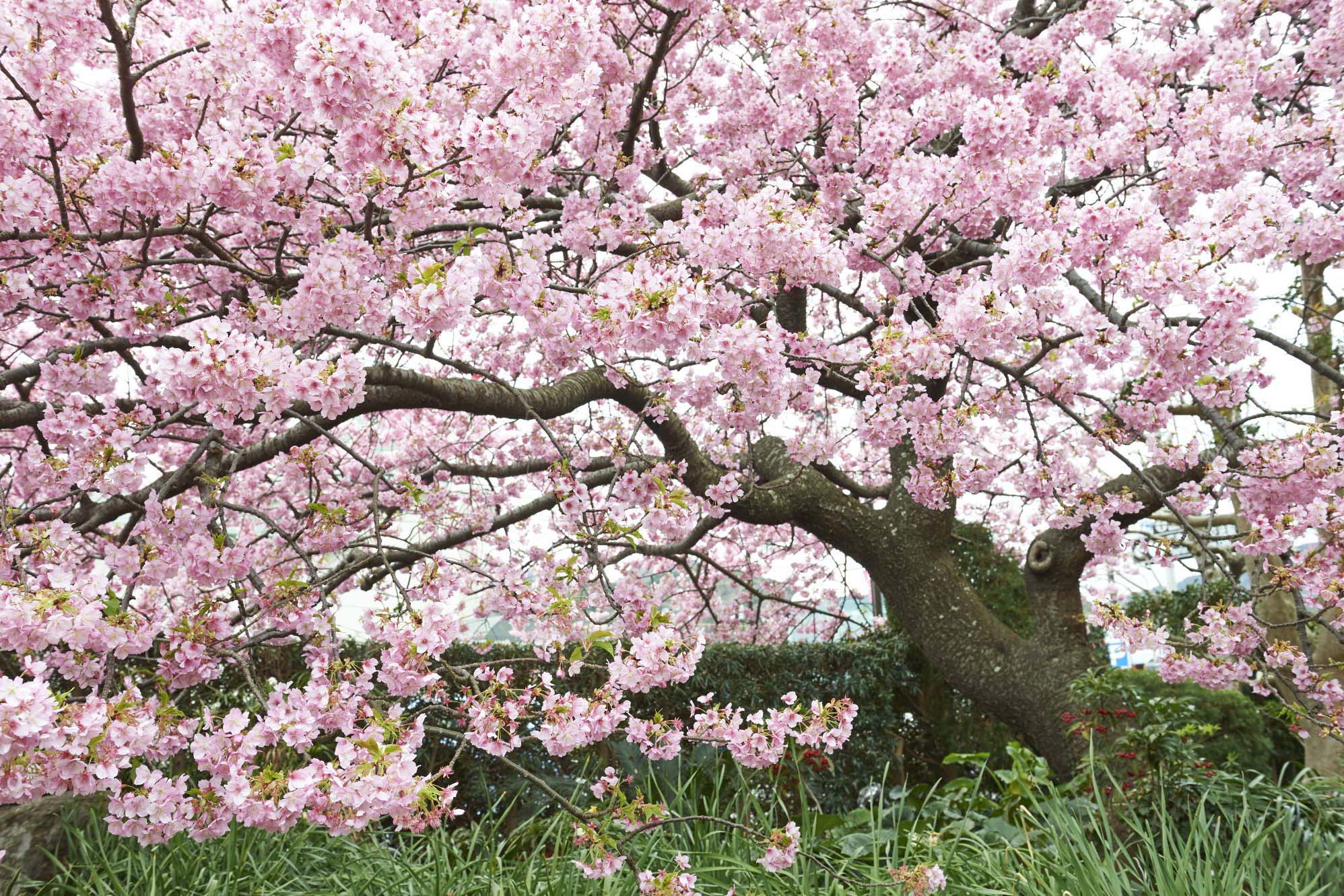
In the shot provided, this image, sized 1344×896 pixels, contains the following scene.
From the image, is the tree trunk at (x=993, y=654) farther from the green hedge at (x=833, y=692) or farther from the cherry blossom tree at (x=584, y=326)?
the green hedge at (x=833, y=692)

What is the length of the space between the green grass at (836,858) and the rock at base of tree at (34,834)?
7cm

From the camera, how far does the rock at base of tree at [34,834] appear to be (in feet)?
9.98

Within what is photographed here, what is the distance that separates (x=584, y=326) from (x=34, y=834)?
2.57 metres

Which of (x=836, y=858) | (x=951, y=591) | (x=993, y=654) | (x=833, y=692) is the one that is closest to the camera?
(x=836, y=858)

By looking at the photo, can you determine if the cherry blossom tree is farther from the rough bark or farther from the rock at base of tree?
the rock at base of tree

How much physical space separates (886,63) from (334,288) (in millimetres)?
3793

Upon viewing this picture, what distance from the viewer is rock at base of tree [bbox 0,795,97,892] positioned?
3.04 metres

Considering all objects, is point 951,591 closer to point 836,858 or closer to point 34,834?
point 836,858

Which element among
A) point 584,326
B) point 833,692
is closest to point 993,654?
point 833,692

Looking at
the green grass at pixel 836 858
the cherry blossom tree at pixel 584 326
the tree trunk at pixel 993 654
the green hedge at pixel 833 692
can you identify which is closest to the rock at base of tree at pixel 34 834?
the green grass at pixel 836 858

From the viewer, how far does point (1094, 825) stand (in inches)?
118

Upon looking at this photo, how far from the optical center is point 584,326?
10.0 ft

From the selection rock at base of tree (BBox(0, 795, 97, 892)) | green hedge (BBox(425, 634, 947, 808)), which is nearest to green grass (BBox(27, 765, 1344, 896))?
rock at base of tree (BBox(0, 795, 97, 892))

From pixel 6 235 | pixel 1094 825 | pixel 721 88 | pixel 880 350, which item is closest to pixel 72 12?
pixel 6 235
